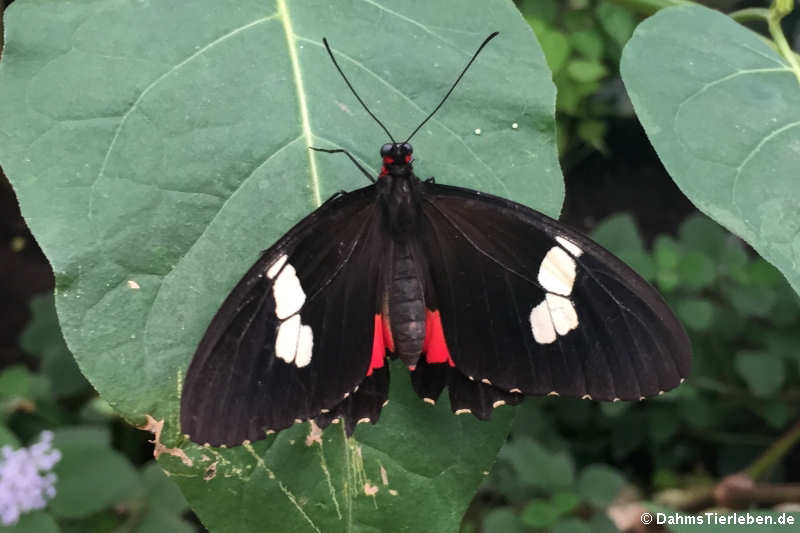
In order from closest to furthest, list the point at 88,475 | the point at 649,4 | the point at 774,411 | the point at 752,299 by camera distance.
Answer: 1. the point at 649,4
2. the point at 88,475
3. the point at 752,299
4. the point at 774,411

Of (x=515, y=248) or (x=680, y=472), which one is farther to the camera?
(x=680, y=472)

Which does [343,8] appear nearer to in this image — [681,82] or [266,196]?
[266,196]

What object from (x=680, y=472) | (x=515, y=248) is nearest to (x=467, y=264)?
(x=515, y=248)

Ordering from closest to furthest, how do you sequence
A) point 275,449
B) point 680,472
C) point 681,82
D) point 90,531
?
point 275,449
point 681,82
point 90,531
point 680,472

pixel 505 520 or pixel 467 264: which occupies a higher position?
pixel 467 264

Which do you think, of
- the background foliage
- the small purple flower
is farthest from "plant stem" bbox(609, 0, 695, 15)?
the small purple flower

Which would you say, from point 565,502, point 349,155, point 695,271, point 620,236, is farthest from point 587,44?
point 349,155

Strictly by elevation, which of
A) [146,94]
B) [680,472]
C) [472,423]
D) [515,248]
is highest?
[146,94]

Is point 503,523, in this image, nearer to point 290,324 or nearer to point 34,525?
point 34,525
